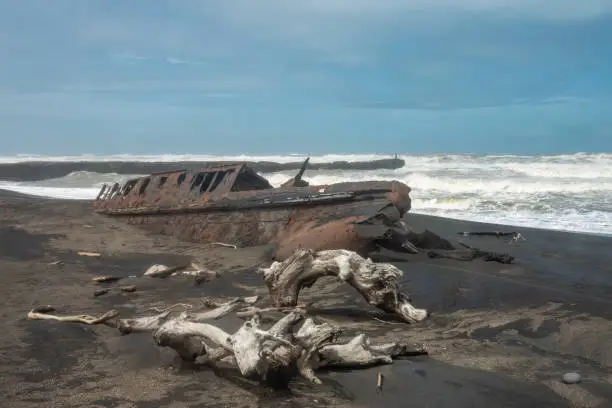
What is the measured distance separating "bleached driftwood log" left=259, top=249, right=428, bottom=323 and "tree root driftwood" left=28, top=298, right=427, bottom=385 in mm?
932

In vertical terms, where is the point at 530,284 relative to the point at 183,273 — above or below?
above

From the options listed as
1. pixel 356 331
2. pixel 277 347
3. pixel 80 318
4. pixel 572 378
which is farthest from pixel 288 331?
pixel 80 318

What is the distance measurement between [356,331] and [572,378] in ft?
5.35

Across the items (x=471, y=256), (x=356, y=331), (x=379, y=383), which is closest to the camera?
(x=379, y=383)

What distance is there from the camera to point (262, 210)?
9039 mm

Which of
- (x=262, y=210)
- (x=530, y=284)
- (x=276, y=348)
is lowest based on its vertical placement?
(x=530, y=284)

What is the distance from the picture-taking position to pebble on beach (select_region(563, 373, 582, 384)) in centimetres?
347

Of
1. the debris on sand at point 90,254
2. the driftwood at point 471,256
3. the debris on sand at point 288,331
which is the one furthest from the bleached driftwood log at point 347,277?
the debris on sand at point 90,254

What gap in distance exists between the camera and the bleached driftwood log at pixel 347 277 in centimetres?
482

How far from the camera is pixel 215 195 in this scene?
9719 millimetres

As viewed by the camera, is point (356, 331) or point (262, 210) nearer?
point (356, 331)

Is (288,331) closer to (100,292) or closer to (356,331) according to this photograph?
(356,331)

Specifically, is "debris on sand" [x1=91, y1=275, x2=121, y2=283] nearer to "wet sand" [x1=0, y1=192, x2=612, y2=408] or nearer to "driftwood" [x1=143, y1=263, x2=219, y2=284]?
"wet sand" [x1=0, y1=192, x2=612, y2=408]

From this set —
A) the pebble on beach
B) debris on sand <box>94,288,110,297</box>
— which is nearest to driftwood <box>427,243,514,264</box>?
the pebble on beach
